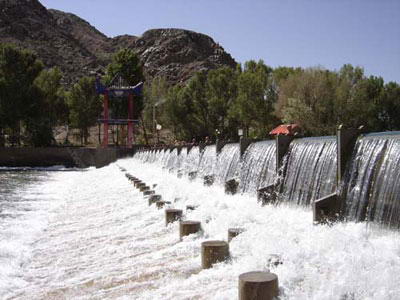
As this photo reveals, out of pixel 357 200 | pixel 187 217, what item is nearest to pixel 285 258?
pixel 357 200

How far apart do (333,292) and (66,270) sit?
4.63 meters

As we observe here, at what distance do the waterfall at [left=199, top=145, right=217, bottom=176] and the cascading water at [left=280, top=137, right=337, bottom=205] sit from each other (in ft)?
23.5

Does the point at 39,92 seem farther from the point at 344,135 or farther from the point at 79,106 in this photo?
the point at 344,135

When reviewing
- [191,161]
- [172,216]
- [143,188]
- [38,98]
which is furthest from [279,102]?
[172,216]

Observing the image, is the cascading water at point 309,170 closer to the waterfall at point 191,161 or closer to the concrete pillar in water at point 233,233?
the concrete pillar in water at point 233,233

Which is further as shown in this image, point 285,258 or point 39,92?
point 39,92

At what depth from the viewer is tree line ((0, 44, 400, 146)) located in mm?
46531

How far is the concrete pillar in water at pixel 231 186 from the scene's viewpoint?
1513 cm

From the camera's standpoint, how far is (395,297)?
515 cm

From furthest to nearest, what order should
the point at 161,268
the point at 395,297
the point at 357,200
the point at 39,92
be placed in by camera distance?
the point at 39,92 → the point at 357,200 → the point at 161,268 → the point at 395,297

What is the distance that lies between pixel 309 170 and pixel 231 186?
4.16 meters

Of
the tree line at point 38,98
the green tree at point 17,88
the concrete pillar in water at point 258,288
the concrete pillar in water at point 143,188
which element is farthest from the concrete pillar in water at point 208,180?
the green tree at point 17,88

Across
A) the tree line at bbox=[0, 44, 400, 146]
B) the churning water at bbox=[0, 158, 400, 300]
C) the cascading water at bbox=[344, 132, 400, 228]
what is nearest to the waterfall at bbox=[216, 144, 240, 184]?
the churning water at bbox=[0, 158, 400, 300]

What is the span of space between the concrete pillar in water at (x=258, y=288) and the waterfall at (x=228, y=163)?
11000 millimetres
